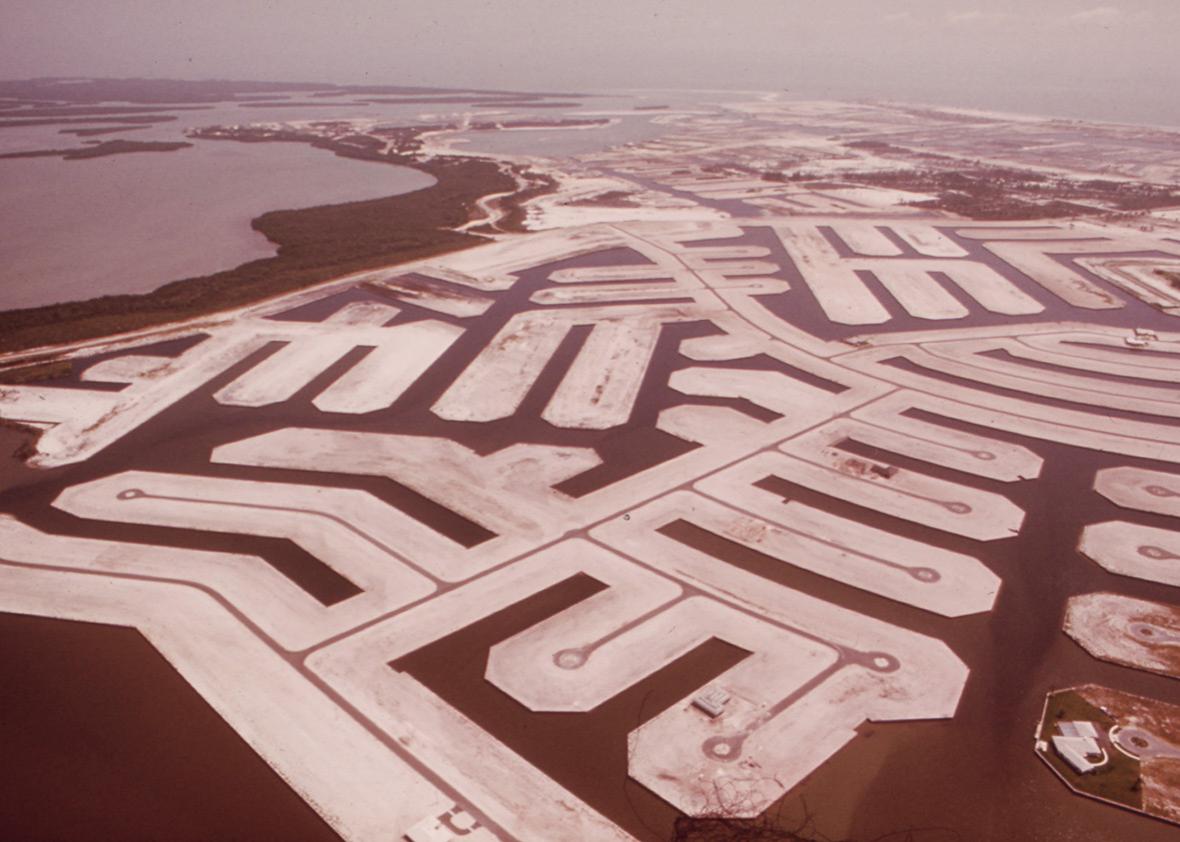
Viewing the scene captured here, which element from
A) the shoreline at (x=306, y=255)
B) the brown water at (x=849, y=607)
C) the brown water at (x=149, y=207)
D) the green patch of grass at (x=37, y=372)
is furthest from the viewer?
the brown water at (x=149, y=207)

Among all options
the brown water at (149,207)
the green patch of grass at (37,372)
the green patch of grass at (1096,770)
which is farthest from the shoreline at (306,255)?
the green patch of grass at (1096,770)

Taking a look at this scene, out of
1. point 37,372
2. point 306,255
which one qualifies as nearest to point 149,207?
point 306,255

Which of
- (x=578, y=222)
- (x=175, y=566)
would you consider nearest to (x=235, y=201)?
(x=578, y=222)

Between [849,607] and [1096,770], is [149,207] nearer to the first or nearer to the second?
[849,607]

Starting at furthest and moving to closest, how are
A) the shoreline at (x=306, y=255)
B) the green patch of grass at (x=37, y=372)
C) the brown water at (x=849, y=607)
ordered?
1. the shoreline at (x=306, y=255)
2. the green patch of grass at (x=37, y=372)
3. the brown water at (x=849, y=607)

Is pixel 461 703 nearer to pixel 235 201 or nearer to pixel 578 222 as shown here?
pixel 578 222

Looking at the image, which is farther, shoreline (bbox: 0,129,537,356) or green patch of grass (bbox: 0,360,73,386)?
shoreline (bbox: 0,129,537,356)

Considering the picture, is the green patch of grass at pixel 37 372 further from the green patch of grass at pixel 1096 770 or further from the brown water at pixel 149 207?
the green patch of grass at pixel 1096 770

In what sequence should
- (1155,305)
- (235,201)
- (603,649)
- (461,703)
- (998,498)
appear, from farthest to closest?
(235,201) < (1155,305) < (998,498) < (603,649) < (461,703)

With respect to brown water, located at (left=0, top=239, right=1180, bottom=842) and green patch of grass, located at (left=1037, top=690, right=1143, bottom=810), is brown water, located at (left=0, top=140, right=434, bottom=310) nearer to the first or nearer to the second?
brown water, located at (left=0, top=239, right=1180, bottom=842)

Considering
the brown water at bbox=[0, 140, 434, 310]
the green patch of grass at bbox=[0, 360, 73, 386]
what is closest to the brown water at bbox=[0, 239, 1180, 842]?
the green patch of grass at bbox=[0, 360, 73, 386]

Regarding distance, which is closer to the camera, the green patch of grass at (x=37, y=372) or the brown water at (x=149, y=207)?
the green patch of grass at (x=37, y=372)
